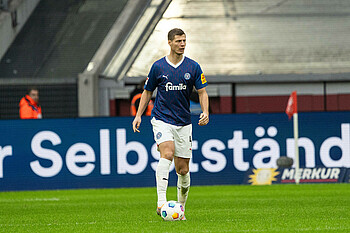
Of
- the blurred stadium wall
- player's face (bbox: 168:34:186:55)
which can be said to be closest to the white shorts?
player's face (bbox: 168:34:186:55)

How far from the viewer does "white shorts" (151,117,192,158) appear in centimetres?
923

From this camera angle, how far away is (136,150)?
54.5 ft

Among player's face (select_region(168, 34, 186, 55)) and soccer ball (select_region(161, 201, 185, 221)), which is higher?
player's face (select_region(168, 34, 186, 55))

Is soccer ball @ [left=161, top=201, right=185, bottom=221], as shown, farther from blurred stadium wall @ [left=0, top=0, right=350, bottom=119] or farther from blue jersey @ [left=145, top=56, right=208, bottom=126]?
blurred stadium wall @ [left=0, top=0, right=350, bottom=119]

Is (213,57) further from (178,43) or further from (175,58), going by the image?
(178,43)

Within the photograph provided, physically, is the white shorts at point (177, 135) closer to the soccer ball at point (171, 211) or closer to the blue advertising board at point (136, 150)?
the soccer ball at point (171, 211)

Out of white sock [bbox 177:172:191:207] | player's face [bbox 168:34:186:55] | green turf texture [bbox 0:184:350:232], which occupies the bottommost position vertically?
green turf texture [bbox 0:184:350:232]

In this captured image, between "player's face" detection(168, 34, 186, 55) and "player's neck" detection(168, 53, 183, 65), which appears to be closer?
"player's face" detection(168, 34, 186, 55)

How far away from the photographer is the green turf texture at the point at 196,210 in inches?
327

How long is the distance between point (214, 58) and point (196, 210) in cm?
1625

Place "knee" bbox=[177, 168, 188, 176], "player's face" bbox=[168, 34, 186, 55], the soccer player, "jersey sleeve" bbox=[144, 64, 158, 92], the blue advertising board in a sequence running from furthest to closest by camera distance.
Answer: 1. the blue advertising board
2. "knee" bbox=[177, 168, 188, 176]
3. "jersey sleeve" bbox=[144, 64, 158, 92]
4. the soccer player
5. "player's face" bbox=[168, 34, 186, 55]

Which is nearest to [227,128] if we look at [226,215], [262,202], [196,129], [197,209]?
[196,129]

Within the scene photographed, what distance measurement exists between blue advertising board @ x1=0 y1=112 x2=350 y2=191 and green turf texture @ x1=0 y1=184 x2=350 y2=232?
57 cm

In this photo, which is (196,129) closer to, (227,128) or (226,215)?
(227,128)
